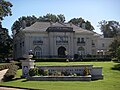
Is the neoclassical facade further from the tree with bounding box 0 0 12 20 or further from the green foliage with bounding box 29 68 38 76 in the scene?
the green foliage with bounding box 29 68 38 76

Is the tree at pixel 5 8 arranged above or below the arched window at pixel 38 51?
above

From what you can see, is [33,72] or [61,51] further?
[61,51]

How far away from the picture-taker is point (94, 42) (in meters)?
78.7

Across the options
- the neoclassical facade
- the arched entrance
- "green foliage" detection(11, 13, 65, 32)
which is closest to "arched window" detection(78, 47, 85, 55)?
the neoclassical facade

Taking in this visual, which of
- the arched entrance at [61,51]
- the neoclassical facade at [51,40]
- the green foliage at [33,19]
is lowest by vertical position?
the arched entrance at [61,51]

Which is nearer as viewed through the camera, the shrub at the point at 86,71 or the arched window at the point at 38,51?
the shrub at the point at 86,71

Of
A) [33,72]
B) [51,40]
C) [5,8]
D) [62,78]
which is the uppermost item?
[5,8]

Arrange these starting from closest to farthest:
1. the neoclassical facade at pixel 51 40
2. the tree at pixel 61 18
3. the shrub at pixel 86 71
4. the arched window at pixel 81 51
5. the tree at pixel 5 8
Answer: the shrub at pixel 86 71 → the tree at pixel 5 8 → the neoclassical facade at pixel 51 40 → the arched window at pixel 81 51 → the tree at pixel 61 18

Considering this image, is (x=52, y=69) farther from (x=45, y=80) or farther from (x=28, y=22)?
(x=28, y=22)

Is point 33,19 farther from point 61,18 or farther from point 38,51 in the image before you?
point 38,51

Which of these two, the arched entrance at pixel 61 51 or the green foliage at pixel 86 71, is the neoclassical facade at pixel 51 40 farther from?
the green foliage at pixel 86 71

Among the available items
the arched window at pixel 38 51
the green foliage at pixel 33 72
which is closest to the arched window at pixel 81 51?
the arched window at pixel 38 51

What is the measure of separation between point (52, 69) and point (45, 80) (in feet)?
9.96

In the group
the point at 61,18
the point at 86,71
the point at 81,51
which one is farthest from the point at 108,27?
the point at 86,71
